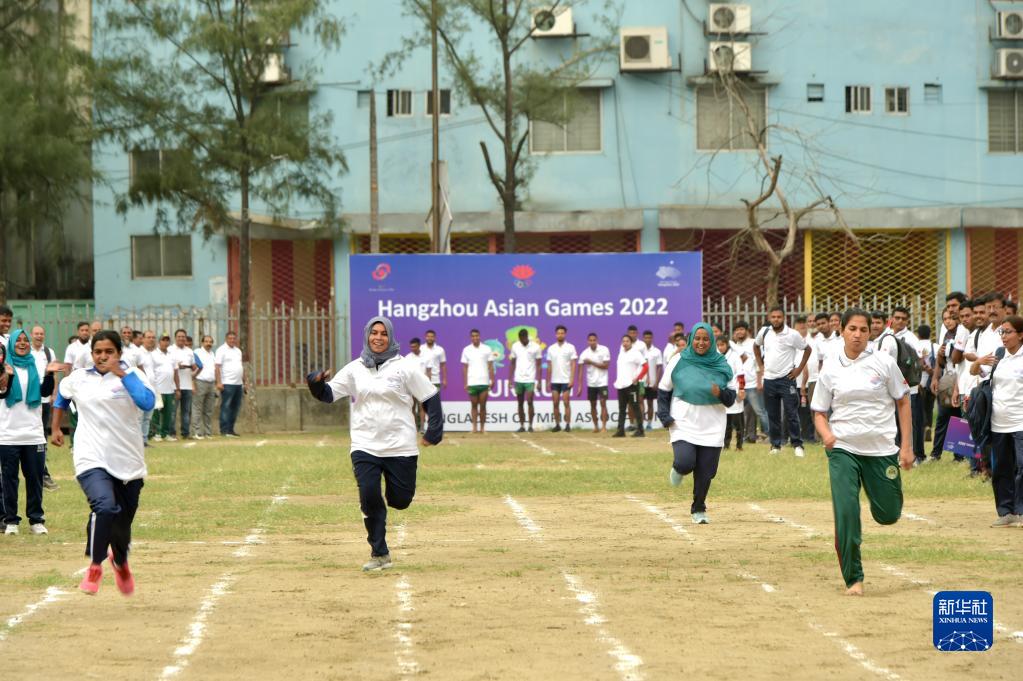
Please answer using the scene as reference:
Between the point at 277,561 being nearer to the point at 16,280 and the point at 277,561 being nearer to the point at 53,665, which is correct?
the point at 53,665

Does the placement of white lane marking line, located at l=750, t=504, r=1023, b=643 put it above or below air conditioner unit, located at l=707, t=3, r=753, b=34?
below

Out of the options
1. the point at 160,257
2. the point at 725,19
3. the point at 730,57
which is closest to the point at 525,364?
the point at 730,57

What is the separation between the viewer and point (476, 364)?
29156mm

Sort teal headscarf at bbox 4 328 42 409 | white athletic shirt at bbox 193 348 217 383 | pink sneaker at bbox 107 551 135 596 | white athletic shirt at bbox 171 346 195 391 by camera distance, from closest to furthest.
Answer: pink sneaker at bbox 107 551 135 596 < teal headscarf at bbox 4 328 42 409 < white athletic shirt at bbox 171 346 195 391 < white athletic shirt at bbox 193 348 217 383

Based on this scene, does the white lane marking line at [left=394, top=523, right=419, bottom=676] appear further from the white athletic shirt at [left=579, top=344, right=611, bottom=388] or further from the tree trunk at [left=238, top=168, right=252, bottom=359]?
the tree trunk at [left=238, top=168, right=252, bottom=359]

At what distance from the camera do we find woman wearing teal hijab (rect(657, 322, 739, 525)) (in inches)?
577

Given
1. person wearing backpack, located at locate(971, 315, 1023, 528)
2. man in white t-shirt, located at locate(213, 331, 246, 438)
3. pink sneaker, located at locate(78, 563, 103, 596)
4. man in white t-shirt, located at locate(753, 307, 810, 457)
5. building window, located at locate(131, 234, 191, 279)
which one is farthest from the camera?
building window, located at locate(131, 234, 191, 279)

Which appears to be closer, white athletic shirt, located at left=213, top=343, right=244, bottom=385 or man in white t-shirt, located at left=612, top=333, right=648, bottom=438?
man in white t-shirt, located at left=612, top=333, right=648, bottom=438

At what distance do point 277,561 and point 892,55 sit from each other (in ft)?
Result: 94.7

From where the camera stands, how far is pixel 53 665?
8.15 metres

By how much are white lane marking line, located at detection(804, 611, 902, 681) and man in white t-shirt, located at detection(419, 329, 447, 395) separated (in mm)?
20195

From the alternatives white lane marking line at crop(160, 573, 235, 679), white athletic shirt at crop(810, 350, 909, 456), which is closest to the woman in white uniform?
white lane marking line at crop(160, 573, 235, 679)

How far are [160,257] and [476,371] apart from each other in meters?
12.8

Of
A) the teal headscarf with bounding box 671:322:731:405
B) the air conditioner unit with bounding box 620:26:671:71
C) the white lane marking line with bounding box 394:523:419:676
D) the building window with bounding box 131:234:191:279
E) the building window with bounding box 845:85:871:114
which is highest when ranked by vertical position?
the air conditioner unit with bounding box 620:26:671:71
